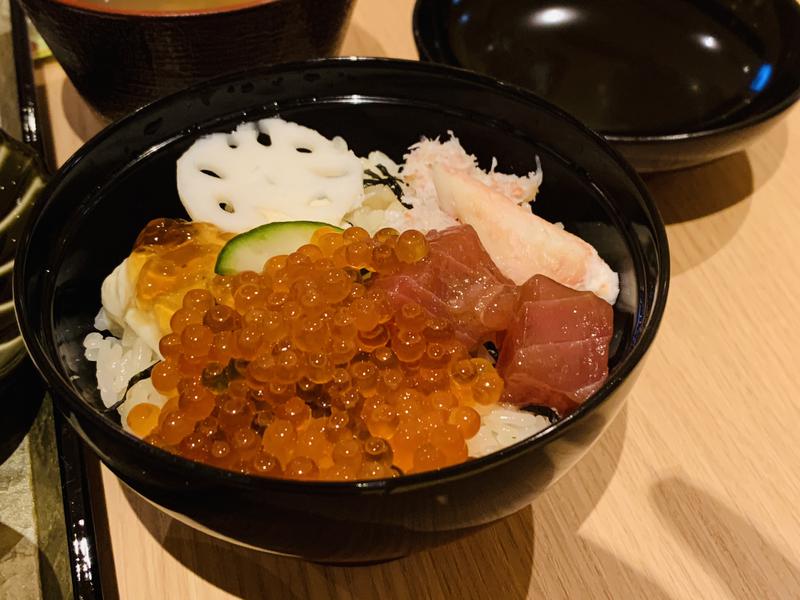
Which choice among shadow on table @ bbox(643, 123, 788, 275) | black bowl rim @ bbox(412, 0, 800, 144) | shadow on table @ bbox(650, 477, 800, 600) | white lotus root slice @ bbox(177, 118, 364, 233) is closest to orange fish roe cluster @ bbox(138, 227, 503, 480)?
white lotus root slice @ bbox(177, 118, 364, 233)

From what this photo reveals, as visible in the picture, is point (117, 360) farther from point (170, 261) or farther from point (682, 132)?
point (682, 132)

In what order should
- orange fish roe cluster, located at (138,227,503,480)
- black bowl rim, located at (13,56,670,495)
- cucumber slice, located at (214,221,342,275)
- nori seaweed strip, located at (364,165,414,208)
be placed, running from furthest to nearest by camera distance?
1. nori seaweed strip, located at (364,165,414,208)
2. cucumber slice, located at (214,221,342,275)
3. orange fish roe cluster, located at (138,227,503,480)
4. black bowl rim, located at (13,56,670,495)

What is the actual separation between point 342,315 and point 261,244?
0.20 meters

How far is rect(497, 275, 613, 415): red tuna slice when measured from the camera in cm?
81

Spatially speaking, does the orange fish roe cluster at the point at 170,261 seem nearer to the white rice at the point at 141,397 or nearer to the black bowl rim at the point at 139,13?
the white rice at the point at 141,397

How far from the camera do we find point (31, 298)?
82 cm

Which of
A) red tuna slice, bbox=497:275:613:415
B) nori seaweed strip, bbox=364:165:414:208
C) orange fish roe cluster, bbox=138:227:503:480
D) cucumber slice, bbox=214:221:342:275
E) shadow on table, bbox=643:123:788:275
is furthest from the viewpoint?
shadow on table, bbox=643:123:788:275

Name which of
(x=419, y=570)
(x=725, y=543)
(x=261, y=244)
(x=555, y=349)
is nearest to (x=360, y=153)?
(x=261, y=244)

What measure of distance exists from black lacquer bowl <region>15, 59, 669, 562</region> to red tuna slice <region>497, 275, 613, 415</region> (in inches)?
1.4

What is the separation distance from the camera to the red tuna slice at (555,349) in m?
0.81

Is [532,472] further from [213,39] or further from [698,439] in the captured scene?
[213,39]

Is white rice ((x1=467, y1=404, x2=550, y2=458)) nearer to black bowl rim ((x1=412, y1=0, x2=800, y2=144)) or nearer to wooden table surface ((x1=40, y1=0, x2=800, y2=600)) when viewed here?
wooden table surface ((x1=40, y1=0, x2=800, y2=600))

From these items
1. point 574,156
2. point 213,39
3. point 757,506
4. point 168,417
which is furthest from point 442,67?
point 757,506

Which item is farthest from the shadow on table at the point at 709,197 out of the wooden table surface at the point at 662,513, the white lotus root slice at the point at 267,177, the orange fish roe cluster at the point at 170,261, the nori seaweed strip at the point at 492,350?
the orange fish roe cluster at the point at 170,261
